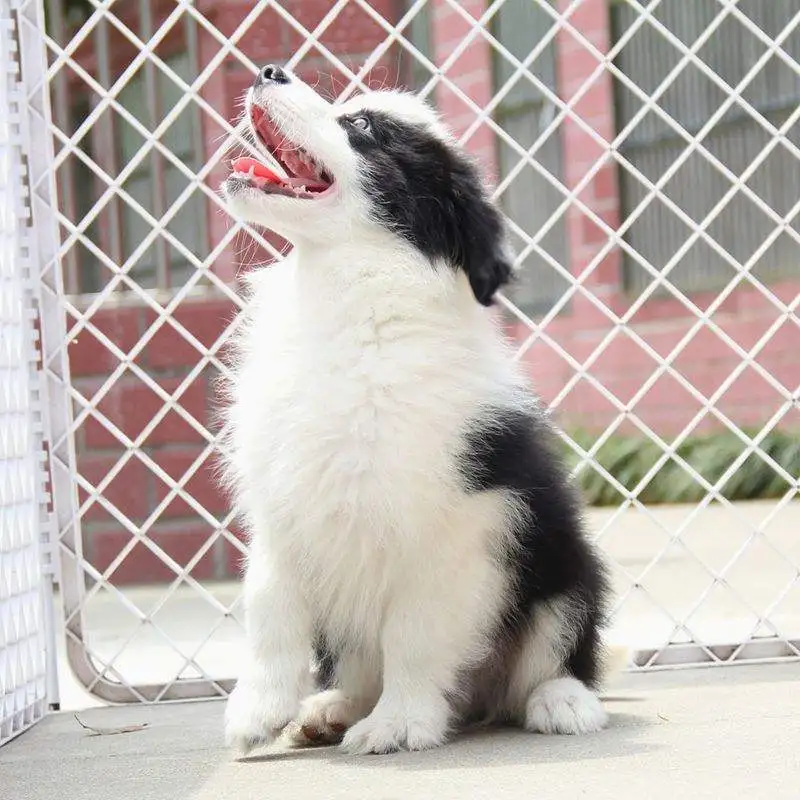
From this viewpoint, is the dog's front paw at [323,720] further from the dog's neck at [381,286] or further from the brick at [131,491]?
the brick at [131,491]

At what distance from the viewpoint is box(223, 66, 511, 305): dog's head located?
2.05m

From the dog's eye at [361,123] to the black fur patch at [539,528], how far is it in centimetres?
48

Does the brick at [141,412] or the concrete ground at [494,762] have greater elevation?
the concrete ground at [494,762]

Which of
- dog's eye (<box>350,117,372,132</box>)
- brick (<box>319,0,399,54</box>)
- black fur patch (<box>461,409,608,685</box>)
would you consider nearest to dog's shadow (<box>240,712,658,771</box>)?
black fur patch (<box>461,409,608,685</box>)

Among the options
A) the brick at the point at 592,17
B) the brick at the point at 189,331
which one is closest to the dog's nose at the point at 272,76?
the brick at the point at 189,331

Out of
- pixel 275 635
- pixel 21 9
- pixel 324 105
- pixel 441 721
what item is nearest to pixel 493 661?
pixel 441 721

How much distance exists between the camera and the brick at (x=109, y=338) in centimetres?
490

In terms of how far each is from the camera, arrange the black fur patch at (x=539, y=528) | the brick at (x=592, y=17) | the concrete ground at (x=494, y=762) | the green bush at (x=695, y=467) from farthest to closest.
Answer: the brick at (x=592, y=17), the green bush at (x=695, y=467), the black fur patch at (x=539, y=528), the concrete ground at (x=494, y=762)

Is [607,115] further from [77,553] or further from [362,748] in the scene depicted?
[362,748]

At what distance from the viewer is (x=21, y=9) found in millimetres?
2648

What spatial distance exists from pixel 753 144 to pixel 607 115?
31.2 inches

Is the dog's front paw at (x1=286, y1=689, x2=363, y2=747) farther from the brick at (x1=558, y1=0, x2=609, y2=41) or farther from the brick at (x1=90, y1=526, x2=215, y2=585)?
the brick at (x1=558, y1=0, x2=609, y2=41)

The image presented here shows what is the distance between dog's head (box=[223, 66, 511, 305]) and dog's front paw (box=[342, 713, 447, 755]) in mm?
607

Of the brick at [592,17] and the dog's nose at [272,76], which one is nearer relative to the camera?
the dog's nose at [272,76]
